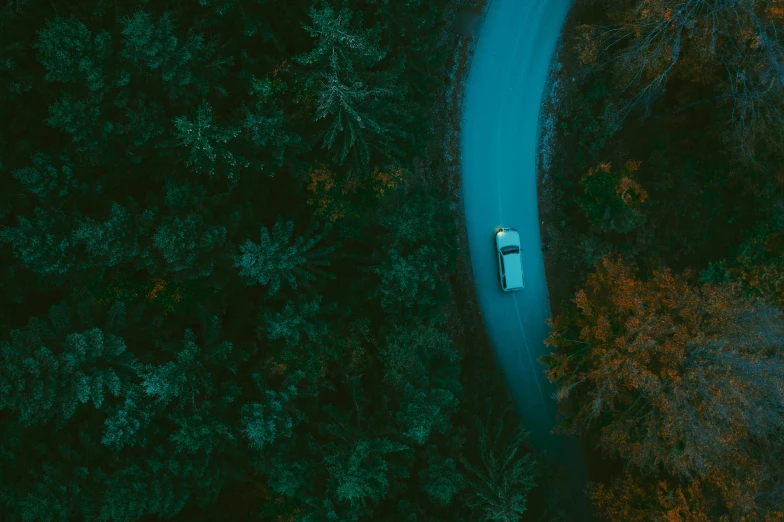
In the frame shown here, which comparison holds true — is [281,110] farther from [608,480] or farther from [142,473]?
[608,480]

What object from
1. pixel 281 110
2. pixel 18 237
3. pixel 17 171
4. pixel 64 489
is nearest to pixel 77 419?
pixel 64 489

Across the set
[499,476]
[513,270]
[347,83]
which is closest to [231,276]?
[347,83]

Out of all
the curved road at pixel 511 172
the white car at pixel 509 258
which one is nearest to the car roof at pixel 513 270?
the white car at pixel 509 258

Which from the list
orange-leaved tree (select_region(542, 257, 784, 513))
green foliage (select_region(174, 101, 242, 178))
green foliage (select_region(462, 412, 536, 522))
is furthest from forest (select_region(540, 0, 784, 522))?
green foliage (select_region(174, 101, 242, 178))

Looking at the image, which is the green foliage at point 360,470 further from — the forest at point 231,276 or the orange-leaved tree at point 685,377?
the orange-leaved tree at point 685,377

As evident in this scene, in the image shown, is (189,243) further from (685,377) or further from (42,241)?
(685,377)

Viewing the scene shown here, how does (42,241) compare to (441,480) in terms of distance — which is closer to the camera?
(42,241)
